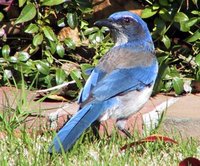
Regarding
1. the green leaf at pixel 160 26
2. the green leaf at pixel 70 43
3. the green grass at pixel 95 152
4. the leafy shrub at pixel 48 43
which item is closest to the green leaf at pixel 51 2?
the leafy shrub at pixel 48 43

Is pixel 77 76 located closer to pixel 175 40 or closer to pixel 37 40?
pixel 37 40

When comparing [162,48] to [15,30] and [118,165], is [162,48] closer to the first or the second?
[15,30]

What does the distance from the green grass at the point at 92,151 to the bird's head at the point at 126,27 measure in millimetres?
879

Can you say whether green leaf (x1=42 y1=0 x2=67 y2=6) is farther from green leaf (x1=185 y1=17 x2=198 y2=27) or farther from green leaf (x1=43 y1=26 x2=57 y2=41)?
green leaf (x1=185 y1=17 x2=198 y2=27)

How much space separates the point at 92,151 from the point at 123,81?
68 cm

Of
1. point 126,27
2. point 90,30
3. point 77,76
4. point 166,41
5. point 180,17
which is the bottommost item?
point 77,76

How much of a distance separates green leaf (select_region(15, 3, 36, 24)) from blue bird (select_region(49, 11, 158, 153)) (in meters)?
0.77

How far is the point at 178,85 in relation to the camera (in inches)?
239

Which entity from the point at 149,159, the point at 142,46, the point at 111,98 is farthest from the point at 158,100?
the point at 149,159

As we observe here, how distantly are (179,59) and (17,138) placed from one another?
191 cm

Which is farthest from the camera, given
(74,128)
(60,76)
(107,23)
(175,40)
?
(175,40)

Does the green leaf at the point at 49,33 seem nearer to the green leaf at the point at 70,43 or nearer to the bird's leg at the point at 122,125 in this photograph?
the green leaf at the point at 70,43

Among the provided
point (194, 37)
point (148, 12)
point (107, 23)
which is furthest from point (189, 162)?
point (148, 12)

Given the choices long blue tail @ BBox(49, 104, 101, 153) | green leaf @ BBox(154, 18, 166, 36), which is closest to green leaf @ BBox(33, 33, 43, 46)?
green leaf @ BBox(154, 18, 166, 36)
